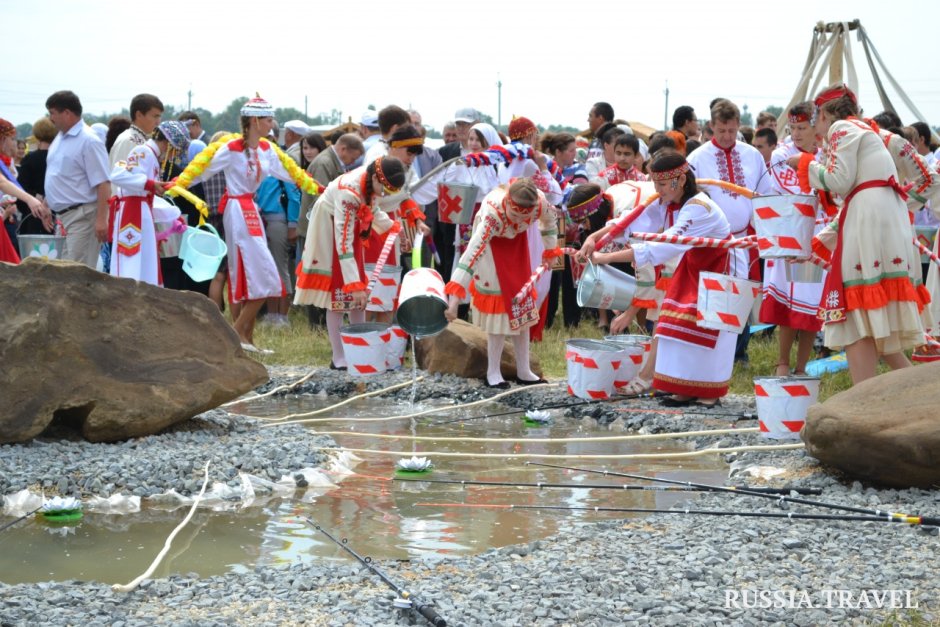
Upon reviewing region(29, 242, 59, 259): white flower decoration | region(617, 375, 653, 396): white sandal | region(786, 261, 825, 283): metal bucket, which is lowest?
region(617, 375, 653, 396): white sandal

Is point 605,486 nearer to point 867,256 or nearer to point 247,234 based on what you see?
point 867,256

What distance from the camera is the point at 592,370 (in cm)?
872

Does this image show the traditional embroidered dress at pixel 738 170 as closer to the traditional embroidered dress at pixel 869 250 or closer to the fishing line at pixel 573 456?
the traditional embroidered dress at pixel 869 250

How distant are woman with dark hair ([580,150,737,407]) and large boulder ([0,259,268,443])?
2725 millimetres

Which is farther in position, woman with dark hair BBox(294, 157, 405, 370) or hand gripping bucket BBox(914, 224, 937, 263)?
hand gripping bucket BBox(914, 224, 937, 263)

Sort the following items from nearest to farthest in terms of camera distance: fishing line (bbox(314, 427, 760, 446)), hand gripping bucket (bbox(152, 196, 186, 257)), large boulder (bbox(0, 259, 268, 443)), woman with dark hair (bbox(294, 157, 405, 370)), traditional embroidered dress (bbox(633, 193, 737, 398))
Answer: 1. large boulder (bbox(0, 259, 268, 443))
2. fishing line (bbox(314, 427, 760, 446))
3. traditional embroidered dress (bbox(633, 193, 737, 398))
4. woman with dark hair (bbox(294, 157, 405, 370))
5. hand gripping bucket (bbox(152, 196, 186, 257))

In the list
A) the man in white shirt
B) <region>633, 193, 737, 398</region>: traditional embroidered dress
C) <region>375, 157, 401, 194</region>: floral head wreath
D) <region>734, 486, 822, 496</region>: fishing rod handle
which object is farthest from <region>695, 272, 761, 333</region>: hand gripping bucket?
the man in white shirt

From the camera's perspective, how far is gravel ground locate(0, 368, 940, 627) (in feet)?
13.6

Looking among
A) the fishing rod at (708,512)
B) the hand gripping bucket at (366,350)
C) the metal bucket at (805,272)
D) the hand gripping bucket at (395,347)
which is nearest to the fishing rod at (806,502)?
the fishing rod at (708,512)

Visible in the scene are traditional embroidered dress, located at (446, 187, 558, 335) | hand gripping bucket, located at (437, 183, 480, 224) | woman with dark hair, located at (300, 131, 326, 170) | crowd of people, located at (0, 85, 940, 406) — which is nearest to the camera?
crowd of people, located at (0, 85, 940, 406)

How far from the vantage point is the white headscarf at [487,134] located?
1114 centimetres

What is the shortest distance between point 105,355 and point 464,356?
362cm

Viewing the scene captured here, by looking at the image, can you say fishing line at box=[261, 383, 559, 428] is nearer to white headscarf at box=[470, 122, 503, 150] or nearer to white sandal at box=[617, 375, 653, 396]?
white sandal at box=[617, 375, 653, 396]

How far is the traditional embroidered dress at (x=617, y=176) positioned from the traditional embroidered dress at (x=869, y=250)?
436 centimetres
